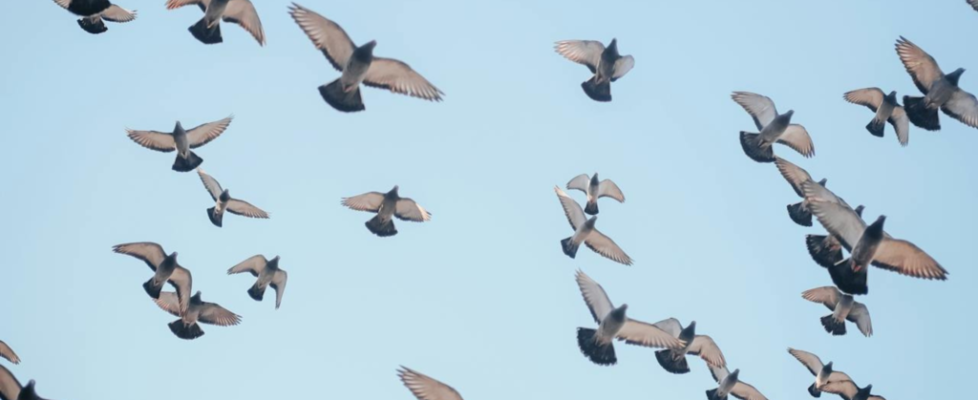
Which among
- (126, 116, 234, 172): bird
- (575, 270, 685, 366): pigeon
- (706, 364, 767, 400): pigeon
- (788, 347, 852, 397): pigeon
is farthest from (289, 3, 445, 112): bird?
(788, 347, 852, 397): pigeon

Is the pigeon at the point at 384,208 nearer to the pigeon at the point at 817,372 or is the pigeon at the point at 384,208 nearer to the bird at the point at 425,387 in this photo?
the bird at the point at 425,387

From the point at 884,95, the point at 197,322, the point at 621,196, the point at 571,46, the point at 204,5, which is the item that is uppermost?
the point at 884,95

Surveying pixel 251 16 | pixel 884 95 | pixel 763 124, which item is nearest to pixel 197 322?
pixel 251 16

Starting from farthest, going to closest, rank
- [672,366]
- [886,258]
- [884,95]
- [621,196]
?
[621,196]
[884,95]
[672,366]
[886,258]

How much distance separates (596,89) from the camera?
2091 cm

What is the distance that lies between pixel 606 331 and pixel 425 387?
3.93 meters

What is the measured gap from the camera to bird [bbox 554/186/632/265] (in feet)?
71.4

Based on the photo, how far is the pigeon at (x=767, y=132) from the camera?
20.2m

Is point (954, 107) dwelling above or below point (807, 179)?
above

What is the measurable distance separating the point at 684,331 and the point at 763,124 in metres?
3.78

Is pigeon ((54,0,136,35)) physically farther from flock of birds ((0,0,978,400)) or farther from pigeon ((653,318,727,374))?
pigeon ((653,318,727,374))

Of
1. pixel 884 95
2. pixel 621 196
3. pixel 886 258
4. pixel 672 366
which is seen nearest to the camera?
pixel 886 258

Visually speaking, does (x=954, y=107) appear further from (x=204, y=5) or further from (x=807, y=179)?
(x=204, y=5)

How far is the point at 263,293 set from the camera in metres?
22.4
